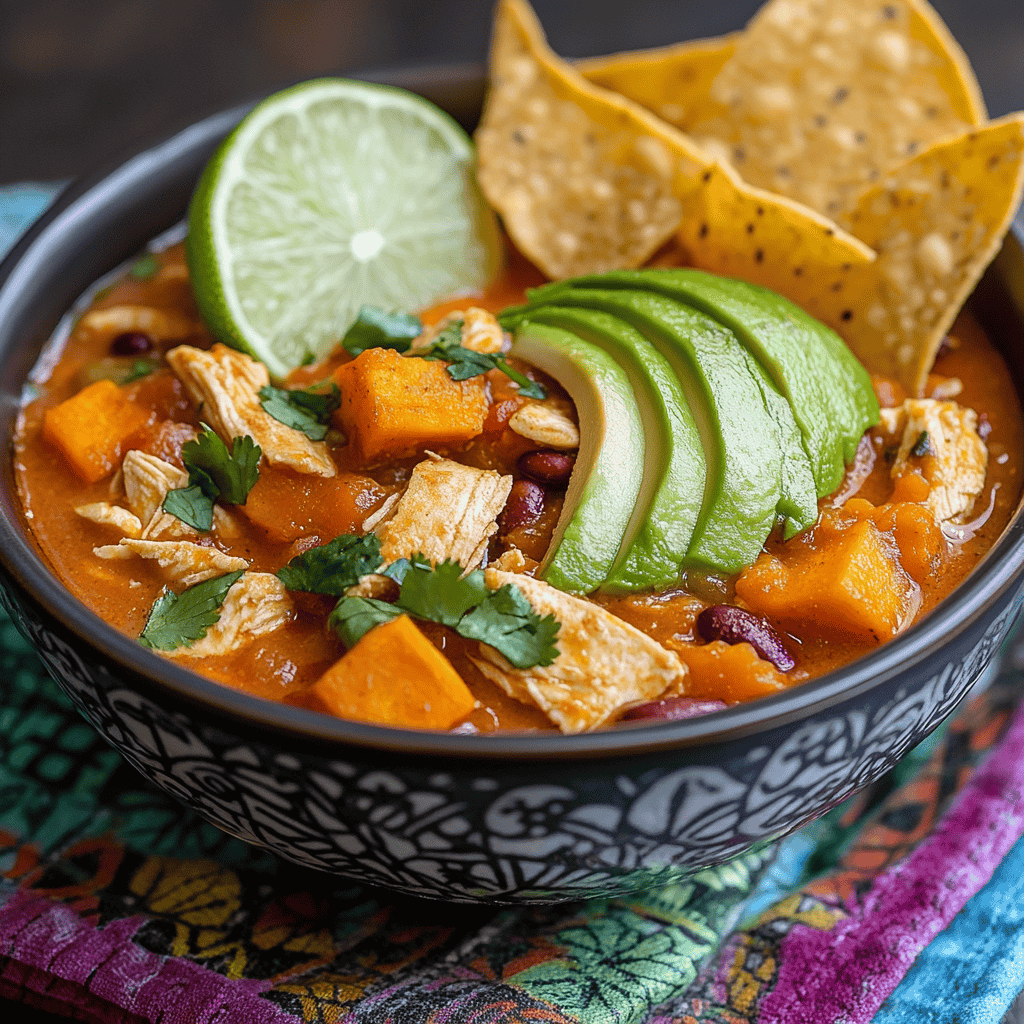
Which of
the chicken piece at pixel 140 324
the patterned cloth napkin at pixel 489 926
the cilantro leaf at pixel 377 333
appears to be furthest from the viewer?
the chicken piece at pixel 140 324

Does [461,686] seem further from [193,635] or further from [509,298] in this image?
[509,298]

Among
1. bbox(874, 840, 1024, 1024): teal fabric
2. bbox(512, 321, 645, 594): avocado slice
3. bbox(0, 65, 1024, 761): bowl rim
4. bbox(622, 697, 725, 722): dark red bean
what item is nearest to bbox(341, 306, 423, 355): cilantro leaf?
bbox(512, 321, 645, 594): avocado slice

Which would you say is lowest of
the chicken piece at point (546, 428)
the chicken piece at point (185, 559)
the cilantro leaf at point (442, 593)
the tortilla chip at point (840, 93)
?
the chicken piece at point (185, 559)

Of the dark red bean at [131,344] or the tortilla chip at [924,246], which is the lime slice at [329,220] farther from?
the tortilla chip at [924,246]

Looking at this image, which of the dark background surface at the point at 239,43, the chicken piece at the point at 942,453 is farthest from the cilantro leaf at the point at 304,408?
the dark background surface at the point at 239,43

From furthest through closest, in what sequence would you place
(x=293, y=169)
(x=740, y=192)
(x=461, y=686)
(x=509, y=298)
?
(x=509, y=298) → (x=293, y=169) → (x=740, y=192) → (x=461, y=686)

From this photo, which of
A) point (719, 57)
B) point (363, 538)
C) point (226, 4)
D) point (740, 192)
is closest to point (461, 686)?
point (363, 538)

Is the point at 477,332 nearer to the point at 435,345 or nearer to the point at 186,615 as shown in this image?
the point at 435,345

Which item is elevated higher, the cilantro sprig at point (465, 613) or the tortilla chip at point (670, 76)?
the tortilla chip at point (670, 76)
